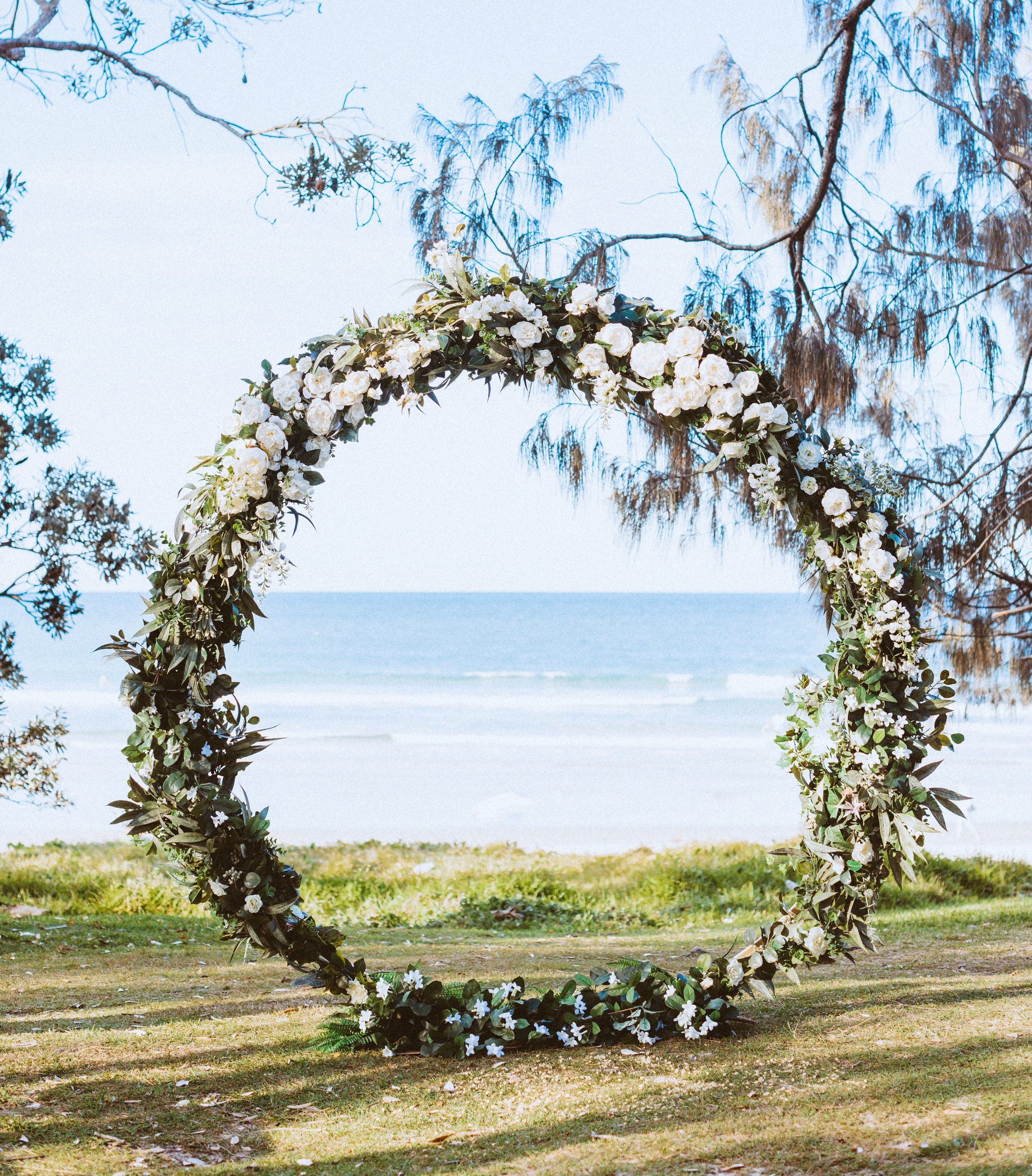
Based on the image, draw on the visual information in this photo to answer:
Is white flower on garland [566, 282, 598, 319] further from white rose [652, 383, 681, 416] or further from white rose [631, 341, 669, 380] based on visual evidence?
white rose [652, 383, 681, 416]

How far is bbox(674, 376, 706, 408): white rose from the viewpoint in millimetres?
3482

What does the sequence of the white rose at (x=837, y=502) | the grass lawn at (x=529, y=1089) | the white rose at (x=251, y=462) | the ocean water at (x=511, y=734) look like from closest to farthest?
the grass lawn at (x=529, y=1089), the white rose at (x=251, y=462), the white rose at (x=837, y=502), the ocean water at (x=511, y=734)

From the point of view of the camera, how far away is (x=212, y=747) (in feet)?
11.9

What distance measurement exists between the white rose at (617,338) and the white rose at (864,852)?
1.85 m

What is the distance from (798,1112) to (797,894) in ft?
3.17

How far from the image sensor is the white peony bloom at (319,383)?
11.7 ft

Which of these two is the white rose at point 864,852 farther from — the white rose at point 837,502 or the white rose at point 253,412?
the white rose at point 253,412

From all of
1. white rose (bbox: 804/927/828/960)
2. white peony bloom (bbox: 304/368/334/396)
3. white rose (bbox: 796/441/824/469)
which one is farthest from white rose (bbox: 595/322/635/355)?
white rose (bbox: 804/927/828/960)

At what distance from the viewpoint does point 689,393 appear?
349cm

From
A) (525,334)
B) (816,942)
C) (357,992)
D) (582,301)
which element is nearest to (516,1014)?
(357,992)

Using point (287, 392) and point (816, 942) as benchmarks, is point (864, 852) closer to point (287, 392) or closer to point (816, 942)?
point (816, 942)

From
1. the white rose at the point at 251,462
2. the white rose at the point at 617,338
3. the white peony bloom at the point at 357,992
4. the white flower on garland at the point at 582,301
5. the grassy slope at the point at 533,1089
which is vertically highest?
the white flower on garland at the point at 582,301

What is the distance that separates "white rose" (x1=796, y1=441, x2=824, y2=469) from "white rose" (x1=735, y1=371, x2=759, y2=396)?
0.26m

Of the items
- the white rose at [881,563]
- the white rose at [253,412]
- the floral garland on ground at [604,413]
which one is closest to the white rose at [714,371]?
the floral garland on ground at [604,413]
